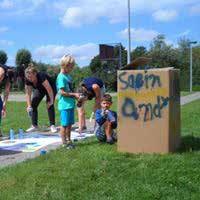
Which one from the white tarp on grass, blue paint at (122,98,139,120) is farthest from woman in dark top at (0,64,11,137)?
blue paint at (122,98,139,120)

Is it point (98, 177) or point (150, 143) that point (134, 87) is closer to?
point (150, 143)

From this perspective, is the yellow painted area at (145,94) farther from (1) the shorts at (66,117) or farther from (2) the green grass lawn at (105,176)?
(1) the shorts at (66,117)

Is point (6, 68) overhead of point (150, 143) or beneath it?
overhead

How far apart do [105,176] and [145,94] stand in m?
1.62

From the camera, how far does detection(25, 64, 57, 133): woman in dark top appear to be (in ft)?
42.2

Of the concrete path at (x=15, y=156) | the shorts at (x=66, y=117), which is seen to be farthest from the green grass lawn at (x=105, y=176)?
the shorts at (x=66, y=117)

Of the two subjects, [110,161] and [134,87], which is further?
[134,87]

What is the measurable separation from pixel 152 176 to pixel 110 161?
0.94 meters

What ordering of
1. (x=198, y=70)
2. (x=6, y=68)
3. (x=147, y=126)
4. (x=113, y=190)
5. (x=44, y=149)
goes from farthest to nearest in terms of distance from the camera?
1. (x=198, y=70)
2. (x=6, y=68)
3. (x=44, y=149)
4. (x=147, y=126)
5. (x=113, y=190)

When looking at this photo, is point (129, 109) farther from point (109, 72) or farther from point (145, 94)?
point (109, 72)

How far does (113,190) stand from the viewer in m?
6.29

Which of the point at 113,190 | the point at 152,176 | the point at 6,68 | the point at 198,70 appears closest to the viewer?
the point at 113,190

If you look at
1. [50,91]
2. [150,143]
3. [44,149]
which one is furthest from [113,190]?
[50,91]

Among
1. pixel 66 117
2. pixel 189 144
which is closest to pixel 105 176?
pixel 189 144
